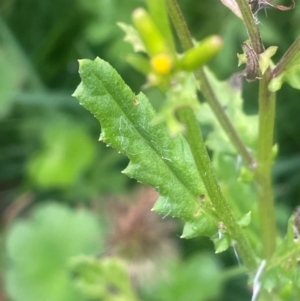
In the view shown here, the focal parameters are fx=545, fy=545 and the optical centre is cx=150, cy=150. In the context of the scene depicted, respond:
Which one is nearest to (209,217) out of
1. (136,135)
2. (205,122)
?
(136,135)

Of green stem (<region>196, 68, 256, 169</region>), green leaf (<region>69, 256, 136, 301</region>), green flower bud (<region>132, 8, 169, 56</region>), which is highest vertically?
green flower bud (<region>132, 8, 169, 56</region>)

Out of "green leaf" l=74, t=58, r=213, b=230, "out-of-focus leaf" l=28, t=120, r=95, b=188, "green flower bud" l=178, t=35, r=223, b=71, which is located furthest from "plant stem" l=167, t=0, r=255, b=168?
"out-of-focus leaf" l=28, t=120, r=95, b=188

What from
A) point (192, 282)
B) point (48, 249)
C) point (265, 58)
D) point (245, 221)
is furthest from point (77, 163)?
point (265, 58)

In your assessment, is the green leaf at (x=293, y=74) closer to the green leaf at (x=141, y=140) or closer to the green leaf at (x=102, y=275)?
the green leaf at (x=141, y=140)

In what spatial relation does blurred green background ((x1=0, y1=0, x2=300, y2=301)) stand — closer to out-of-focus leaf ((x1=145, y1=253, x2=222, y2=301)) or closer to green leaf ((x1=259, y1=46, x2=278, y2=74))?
out-of-focus leaf ((x1=145, y1=253, x2=222, y2=301))

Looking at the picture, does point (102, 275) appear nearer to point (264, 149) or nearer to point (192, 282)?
point (192, 282)

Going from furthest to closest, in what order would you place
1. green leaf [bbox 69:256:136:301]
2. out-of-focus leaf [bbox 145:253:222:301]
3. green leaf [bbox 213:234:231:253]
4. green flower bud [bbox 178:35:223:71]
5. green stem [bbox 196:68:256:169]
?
out-of-focus leaf [bbox 145:253:222:301], green leaf [bbox 69:256:136:301], green stem [bbox 196:68:256:169], green leaf [bbox 213:234:231:253], green flower bud [bbox 178:35:223:71]

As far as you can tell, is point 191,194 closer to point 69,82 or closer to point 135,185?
point 135,185
